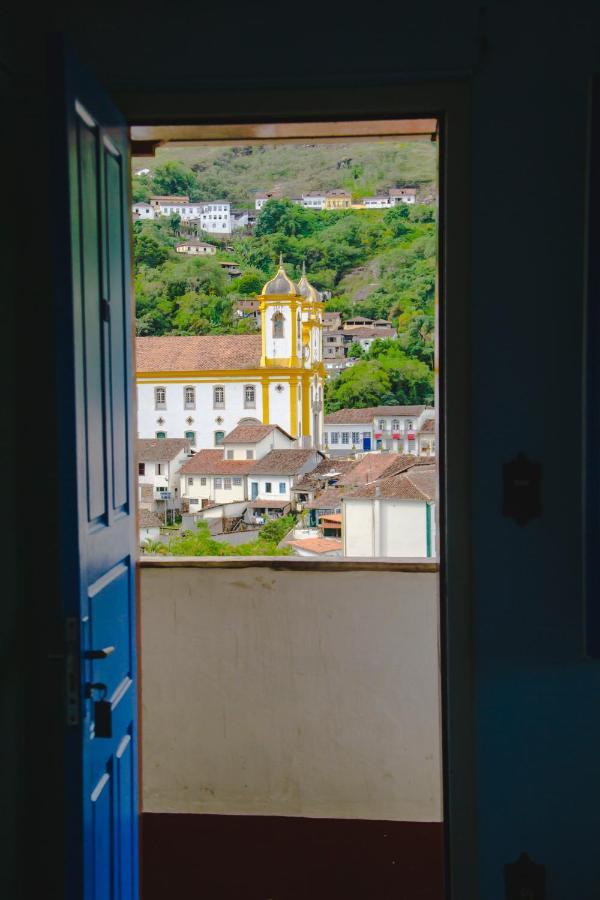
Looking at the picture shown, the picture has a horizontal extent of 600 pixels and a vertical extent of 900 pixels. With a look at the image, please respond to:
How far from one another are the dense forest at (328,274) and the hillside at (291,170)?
0.22ft

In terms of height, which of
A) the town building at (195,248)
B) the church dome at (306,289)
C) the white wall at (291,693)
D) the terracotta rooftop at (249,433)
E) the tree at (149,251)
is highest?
the town building at (195,248)

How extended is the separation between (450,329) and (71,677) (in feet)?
4.01

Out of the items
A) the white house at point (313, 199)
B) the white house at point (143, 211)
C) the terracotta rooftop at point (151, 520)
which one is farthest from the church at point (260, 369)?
the white house at point (143, 211)

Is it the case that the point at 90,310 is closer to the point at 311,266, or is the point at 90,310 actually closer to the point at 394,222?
the point at 394,222

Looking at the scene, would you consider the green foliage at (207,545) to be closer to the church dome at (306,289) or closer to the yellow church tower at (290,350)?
the yellow church tower at (290,350)

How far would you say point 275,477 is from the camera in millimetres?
4469

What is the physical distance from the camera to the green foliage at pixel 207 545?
404 centimetres

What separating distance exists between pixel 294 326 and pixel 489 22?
2.59 meters

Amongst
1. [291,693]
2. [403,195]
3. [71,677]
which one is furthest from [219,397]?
[71,677]

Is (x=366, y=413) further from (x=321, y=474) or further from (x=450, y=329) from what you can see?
(x=450, y=329)

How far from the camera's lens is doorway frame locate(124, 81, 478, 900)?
2.03 m

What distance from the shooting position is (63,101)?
1562 millimetres

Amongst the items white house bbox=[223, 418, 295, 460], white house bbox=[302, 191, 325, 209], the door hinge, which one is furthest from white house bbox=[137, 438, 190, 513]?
the door hinge

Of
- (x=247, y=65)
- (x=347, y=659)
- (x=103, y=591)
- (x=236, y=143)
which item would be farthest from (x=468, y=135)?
(x=347, y=659)
